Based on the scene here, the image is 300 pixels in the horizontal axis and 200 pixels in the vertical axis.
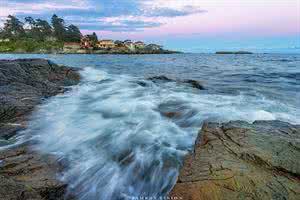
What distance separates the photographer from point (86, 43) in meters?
123

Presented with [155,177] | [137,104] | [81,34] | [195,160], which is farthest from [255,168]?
[81,34]

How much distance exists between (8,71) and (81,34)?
422ft

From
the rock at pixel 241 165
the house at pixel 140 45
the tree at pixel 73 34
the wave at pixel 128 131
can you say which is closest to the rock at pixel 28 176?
the wave at pixel 128 131

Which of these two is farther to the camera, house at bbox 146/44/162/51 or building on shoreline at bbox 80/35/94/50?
house at bbox 146/44/162/51

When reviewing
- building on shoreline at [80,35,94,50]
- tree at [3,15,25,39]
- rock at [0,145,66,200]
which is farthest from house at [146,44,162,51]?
rock at [0,145,66,200]

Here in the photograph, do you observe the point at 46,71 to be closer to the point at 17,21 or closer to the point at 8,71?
the point at 8,71

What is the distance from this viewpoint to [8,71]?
1319 centimetres

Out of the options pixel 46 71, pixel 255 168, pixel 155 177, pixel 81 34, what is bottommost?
pixel 155 177

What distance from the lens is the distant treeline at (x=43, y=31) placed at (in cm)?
12912

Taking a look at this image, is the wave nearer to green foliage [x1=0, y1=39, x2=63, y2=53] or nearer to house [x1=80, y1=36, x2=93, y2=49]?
green foliage [x1=0, y1=39, x2=63, y2=53]

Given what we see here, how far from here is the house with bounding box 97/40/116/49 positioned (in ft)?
410

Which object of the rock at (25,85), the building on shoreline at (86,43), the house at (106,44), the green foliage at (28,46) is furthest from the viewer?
the house at (106,44)

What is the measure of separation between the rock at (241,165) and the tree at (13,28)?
137758mm

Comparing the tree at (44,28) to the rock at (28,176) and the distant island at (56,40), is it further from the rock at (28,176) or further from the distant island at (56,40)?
the rock at (28,176)
